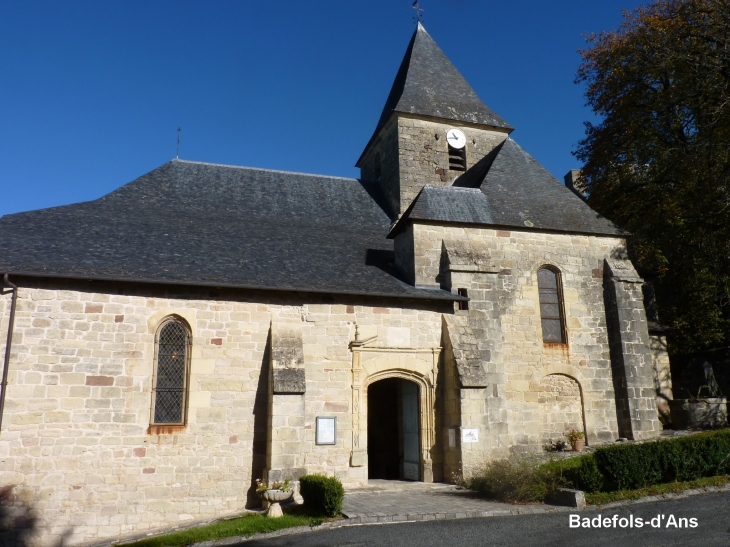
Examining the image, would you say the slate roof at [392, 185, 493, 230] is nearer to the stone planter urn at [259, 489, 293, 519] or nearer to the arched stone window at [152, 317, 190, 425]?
the arched stone window at [152, 317, 190, 425]

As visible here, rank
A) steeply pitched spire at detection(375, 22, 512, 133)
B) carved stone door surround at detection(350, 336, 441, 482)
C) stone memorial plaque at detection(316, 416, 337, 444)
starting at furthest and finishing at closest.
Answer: steeply pitched spire at detection(375, 22, 512, 133) < carved stone door surround at detection(350, 336, 441, 482) < stone memorial plaque at detection(316, 416, 337, 444)

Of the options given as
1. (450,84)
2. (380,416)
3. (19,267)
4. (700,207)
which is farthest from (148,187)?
(700,207)

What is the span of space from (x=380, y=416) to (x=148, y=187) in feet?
26.9

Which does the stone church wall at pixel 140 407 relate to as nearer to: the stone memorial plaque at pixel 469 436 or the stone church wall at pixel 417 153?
the stone memorial plaque at pixel 469 436

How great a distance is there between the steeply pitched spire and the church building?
3496mm

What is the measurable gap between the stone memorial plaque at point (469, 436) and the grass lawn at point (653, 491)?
2593 mm

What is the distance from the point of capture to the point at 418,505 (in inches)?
367

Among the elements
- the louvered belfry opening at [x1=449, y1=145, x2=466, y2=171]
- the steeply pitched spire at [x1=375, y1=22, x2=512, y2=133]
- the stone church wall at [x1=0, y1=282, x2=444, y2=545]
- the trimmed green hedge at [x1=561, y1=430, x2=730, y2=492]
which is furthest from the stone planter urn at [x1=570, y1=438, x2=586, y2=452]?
the steeply pitched spire at [x1=375, y1=22, x2=512, y2=133]

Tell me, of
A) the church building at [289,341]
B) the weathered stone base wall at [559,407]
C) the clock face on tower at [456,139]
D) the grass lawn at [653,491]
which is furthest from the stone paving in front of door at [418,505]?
the clock face on tower at [456,139]

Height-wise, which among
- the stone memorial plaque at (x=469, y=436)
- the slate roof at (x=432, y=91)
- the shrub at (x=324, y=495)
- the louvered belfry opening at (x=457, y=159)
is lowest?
the shrub at (x=324, y=495)

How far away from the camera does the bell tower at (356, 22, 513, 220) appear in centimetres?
1798

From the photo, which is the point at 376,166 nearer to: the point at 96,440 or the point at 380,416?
the point at 380,416

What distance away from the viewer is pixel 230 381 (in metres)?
11.0

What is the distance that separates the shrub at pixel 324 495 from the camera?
8758mm
